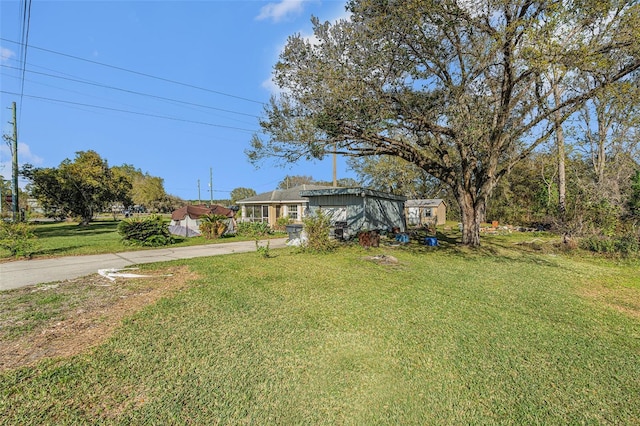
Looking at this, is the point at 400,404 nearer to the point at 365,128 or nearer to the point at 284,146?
the point at 365,128

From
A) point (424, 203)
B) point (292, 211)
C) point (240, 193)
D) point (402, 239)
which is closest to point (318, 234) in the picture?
point (402, 239)

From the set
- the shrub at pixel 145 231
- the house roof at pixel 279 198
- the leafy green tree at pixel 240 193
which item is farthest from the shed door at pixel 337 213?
the leafy green tree at pixel 240 193

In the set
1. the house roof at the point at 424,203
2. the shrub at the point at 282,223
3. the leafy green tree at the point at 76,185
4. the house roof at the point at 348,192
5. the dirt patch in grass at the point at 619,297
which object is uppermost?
the leafy green tree at the point at 76,185

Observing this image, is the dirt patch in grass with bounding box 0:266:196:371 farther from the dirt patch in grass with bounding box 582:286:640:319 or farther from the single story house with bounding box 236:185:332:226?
the single story house with bounding box 236:185:332:226

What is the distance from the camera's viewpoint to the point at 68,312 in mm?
3990

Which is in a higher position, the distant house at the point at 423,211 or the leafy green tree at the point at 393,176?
the leafy green tree at the point at 393,176

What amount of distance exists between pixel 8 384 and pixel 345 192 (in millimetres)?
12489

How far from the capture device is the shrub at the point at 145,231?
11594 millimetres

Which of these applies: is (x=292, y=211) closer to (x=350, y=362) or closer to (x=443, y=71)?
(x=443, y=71)

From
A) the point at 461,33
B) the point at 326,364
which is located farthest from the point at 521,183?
the point at 326,364

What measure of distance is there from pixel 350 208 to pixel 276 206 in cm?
852

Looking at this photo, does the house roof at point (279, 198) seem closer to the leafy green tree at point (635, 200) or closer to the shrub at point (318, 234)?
the shrub at point (318, 234)

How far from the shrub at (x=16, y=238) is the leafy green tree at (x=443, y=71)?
7.74 metres

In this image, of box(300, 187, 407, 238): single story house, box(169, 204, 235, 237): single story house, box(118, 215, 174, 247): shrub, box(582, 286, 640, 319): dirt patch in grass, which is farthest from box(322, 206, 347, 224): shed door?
box(582, 286, 640, 319): dirt patch in grass
